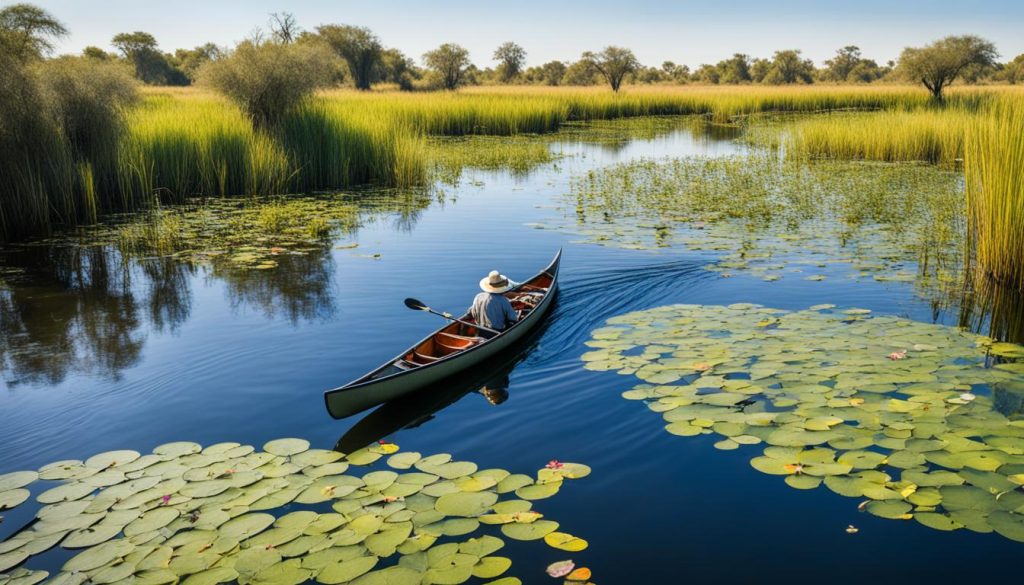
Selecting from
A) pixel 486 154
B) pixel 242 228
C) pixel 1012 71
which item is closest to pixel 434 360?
pixel 242 228

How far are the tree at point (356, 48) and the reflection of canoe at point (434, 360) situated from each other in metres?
51.6

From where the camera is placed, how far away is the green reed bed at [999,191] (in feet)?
26.2

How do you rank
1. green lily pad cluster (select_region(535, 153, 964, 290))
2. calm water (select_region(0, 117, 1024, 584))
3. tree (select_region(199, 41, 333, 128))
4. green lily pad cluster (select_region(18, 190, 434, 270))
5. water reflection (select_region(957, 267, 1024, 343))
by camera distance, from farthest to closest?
tree (select_region(199, 41, 333, 128)), green lily pad cluster (select_region(18, 190, 434, 270)), green lily pad cluster (select_region(535, 153, 964, 290)), water reflection (select_region(957, 267, 1024, 343)), calm water (select_region(0, 117, 1024, 584))

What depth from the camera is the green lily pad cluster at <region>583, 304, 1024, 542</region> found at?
15.0 feet

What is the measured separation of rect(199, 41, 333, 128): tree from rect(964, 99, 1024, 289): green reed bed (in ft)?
48.5

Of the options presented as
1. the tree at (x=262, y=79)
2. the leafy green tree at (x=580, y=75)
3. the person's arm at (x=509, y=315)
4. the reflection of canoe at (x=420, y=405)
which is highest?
the leafy green tree at (x=580, y=75)

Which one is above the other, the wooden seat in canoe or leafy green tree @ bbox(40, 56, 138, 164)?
leafy green tree @ bbox(40, 56, 138, 164)

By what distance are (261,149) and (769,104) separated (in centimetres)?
3737

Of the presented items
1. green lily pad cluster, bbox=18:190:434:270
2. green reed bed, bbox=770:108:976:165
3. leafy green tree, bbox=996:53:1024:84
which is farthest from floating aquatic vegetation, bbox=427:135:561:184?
leafy green tree, bbox=996:53:1024:84

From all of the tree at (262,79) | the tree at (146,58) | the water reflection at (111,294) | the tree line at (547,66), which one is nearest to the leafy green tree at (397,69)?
the tree line at (547,66)

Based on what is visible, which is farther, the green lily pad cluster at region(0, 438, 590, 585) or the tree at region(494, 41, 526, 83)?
the tree at region(494, 41, 526, 83)

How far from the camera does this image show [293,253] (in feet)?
38.8

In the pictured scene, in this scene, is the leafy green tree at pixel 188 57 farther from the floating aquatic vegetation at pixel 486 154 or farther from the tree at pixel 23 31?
the tree at pixel 23 31

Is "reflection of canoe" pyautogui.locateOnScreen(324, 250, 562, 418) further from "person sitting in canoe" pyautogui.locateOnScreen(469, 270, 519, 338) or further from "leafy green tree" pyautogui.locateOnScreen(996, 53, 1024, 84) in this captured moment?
"leafy green tree" pyautogui.locateOnScreen(996, 53, 1024, 84)
